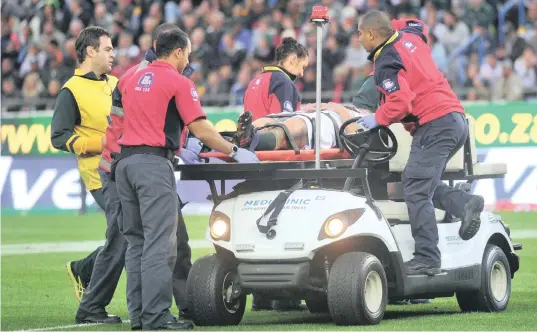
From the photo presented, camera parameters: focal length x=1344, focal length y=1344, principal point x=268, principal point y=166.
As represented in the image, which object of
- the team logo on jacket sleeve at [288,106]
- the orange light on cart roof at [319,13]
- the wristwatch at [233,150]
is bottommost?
the wristwatch at [233,150]

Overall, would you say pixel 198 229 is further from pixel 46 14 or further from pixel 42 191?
pixel 46 14

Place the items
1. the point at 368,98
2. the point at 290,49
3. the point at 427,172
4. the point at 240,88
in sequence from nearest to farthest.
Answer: the point at 427,172 < the point at 368,98 < the point at 290,49 < the point at 240,88

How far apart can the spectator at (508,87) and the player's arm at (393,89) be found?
45.5 feet

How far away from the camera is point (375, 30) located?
10336 millimetres

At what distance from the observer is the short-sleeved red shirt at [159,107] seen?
9.54 m

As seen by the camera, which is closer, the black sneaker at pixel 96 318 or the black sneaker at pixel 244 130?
the black sneaker at pixel 244 130

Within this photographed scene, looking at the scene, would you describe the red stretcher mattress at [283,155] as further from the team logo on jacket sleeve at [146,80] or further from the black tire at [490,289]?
the black tire at [490,289]

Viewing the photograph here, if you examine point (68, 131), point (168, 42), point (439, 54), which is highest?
point (439, 54)

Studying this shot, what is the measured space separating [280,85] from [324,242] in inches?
152

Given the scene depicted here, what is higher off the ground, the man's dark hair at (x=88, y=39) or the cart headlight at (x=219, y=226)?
the man's dark hair at (x=88, y=39)

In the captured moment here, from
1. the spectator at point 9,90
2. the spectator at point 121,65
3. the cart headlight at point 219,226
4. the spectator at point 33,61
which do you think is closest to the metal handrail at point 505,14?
the spectator at point 121,65

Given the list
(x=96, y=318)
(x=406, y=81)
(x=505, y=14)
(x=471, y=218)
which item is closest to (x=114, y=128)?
(x=96, y=318)

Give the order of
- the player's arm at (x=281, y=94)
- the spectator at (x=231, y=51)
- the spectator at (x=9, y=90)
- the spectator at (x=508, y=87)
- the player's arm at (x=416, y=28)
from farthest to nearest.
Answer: the spectator at (x=9, y=90)
the spectator at (x=231, y=51)
the spectator at (x=508, y=87)
the player's arm at (x=281, y=94)
the player's arm at (x=416, y=28)

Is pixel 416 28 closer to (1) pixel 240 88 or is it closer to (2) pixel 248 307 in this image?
(2) pixel 248 307
